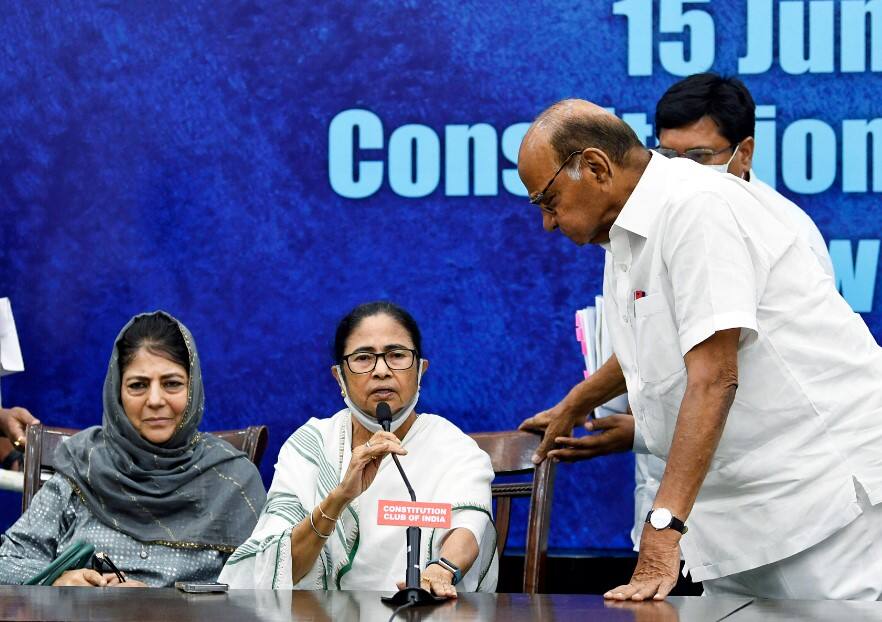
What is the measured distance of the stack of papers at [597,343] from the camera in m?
3.56

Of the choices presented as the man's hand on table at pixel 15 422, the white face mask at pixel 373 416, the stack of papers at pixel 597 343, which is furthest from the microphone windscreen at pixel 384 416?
the man's hand on table at pixel 15 422

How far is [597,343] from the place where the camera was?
3.63 m

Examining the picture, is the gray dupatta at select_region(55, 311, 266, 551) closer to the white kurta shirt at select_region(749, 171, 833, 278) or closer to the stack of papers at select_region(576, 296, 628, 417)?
the stack of papers at select_region(576, 296, 628, 417)

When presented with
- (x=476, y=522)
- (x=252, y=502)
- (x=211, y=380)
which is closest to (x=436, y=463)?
(x=476, y=522)

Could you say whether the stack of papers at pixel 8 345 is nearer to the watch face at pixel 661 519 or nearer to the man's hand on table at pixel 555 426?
the man's hand on table at pixel 555 426

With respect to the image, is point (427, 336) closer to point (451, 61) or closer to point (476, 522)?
point (451, 61)

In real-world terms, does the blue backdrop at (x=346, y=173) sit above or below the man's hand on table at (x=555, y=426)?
above

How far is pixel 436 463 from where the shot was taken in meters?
3.02

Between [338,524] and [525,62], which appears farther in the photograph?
[525,62]

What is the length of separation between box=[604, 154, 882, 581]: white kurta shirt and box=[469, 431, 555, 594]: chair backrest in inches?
24.4

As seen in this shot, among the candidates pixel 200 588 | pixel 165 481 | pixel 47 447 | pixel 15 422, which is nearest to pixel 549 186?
pixel 200 588

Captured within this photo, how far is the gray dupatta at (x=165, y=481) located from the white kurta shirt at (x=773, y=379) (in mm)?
1396

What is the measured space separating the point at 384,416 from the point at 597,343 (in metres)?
1.07

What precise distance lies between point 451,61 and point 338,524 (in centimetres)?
172
